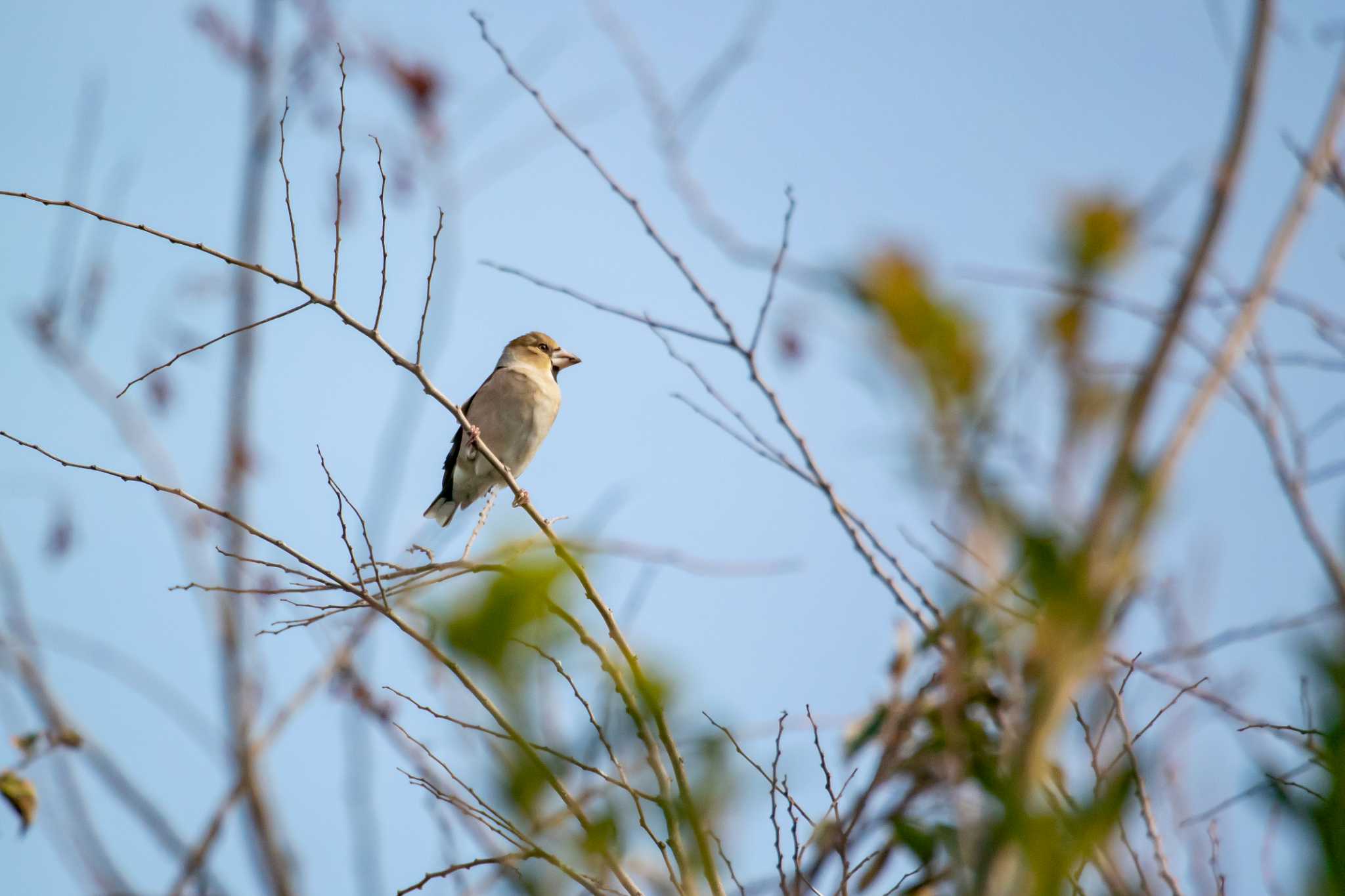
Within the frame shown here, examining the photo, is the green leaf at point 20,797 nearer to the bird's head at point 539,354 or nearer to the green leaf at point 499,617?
the green leaf at point 499,617

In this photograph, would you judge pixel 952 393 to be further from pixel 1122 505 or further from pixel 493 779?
pixel 493 779

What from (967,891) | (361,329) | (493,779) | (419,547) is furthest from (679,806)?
(419,547)

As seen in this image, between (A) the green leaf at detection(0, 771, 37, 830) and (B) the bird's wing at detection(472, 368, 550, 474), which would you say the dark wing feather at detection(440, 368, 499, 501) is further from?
(A) the green leaf at detection(0, 771, 37, 830)

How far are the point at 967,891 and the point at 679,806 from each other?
3.55 feet

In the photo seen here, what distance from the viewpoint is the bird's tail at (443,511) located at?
891 cm

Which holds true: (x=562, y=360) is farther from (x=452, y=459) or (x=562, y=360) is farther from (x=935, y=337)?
(x=935, y=337)

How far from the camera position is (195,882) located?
409 cm

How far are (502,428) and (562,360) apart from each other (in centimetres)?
100

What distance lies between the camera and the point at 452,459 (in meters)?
8.64

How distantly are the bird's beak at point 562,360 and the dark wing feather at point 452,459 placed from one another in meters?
0.49

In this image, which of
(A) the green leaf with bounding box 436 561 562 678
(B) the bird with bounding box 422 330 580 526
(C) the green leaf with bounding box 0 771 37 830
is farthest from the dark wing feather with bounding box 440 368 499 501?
(A) the green leaf with bounding box 436 561 562 678

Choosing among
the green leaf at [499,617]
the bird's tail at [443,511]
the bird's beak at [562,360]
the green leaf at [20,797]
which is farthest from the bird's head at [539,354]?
the green leaf at [499,617]

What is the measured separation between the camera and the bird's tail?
891 centimetres

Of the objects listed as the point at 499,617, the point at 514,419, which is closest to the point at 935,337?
the point at 499,617
